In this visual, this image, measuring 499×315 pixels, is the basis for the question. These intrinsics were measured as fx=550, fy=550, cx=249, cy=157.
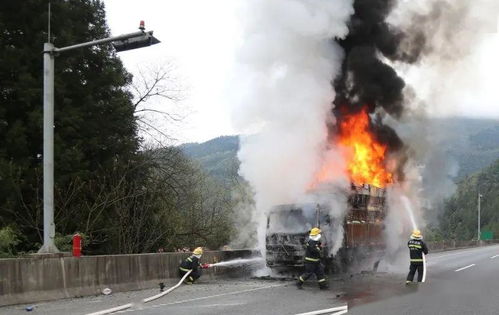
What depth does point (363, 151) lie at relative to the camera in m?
21.1

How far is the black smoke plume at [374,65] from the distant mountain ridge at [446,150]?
3527mm

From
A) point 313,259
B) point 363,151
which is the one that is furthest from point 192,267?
point 363,151

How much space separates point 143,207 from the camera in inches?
811

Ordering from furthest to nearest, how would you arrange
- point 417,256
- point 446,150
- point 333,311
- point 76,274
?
1. point 446,150
2. point 417,256
3. point 76,274
4. point 333,311

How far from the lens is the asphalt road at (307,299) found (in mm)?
9797

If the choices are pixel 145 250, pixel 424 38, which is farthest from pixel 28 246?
pixel 424 38

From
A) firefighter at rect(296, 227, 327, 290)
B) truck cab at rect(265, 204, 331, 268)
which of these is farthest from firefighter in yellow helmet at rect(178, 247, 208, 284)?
firefighter at rect(296, 227, 327, 290)

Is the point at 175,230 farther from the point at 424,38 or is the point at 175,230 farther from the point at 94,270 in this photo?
the point at 424,38

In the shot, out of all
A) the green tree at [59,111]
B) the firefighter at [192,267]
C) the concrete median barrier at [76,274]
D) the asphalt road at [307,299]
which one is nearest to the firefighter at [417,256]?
the asphalt road at [307,299]

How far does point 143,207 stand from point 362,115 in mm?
9291

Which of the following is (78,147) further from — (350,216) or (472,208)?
(472,208)

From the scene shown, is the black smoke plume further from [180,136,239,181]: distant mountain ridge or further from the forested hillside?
the forested hillside

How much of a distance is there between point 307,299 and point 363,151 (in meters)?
10.7

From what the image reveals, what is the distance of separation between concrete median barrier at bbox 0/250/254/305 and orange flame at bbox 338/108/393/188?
7752 millimetres
